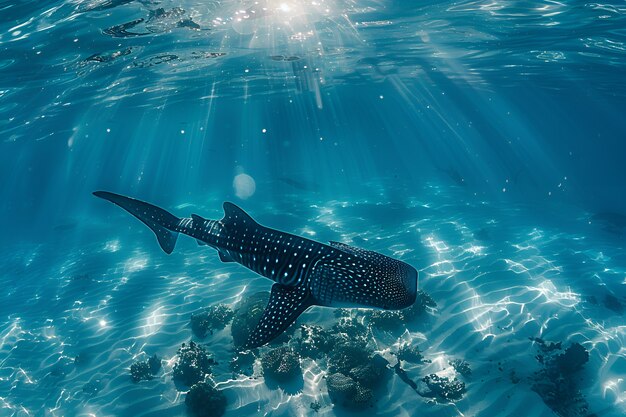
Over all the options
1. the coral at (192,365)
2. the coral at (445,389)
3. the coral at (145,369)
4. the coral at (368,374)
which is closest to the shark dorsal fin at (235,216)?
the coral at (368,374)

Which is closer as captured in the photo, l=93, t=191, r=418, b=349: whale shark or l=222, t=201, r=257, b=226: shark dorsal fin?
l=93, t=191, r=418, b=349: whale shark

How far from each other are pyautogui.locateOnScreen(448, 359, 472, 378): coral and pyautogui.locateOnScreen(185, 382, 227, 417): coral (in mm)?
6684

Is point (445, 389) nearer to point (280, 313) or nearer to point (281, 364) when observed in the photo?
point (281, 364)

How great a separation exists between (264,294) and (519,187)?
3362cm

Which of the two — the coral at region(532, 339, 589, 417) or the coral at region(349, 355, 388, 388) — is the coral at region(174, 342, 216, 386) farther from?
the coral at region(532, 339, 589, 417)

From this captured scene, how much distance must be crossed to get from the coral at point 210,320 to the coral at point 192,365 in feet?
4.46

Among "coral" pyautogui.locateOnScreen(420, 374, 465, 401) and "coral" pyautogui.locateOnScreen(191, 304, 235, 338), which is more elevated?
"coral" pyautogui.locateOnScreen(420, 374, 465, 401)

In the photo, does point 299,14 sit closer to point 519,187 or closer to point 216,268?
point 216,268

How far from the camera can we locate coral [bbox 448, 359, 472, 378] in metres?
9.76

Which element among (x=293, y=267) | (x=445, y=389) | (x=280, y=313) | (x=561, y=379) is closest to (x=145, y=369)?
(x=280, y=313)

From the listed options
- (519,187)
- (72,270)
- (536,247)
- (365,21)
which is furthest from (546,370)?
(519,187)

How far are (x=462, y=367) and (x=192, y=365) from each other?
7975 millimetres

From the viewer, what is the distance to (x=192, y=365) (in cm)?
1012

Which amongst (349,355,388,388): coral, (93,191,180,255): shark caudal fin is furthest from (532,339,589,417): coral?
(93,191,180,255): shark caudal fin
